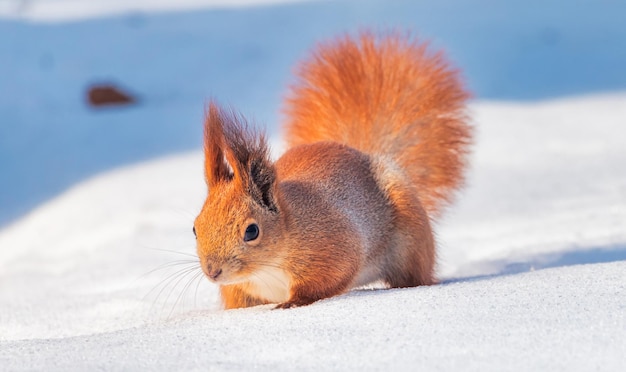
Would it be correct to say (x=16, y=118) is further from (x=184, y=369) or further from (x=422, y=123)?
(x=184, y=369)

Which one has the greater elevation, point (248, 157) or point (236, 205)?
point (248, 157)

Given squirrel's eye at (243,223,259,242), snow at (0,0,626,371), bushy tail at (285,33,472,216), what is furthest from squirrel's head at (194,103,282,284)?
bushy tail at (285,33,472,216)

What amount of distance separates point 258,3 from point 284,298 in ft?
19.5

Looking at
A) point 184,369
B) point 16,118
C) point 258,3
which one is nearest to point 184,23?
point 258,3

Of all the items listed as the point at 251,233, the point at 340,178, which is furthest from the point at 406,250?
the point at 251,233

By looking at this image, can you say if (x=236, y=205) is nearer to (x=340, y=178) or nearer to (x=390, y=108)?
(x=340, y=178)

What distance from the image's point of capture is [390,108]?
2.83m

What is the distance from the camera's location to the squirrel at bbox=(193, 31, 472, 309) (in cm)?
212

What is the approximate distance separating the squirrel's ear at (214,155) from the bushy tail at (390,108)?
27.4 inches

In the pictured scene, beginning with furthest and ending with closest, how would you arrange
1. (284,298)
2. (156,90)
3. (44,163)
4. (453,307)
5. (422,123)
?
(156,90), (44,163), (422,123), (284,298), (453,307)

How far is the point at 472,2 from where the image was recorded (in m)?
7.49

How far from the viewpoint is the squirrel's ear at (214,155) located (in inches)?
84.7

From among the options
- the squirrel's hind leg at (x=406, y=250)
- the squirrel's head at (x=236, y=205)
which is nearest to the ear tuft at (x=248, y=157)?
the squirrel's head at (x=236, y=205)

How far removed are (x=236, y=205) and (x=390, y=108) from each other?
88 cm
